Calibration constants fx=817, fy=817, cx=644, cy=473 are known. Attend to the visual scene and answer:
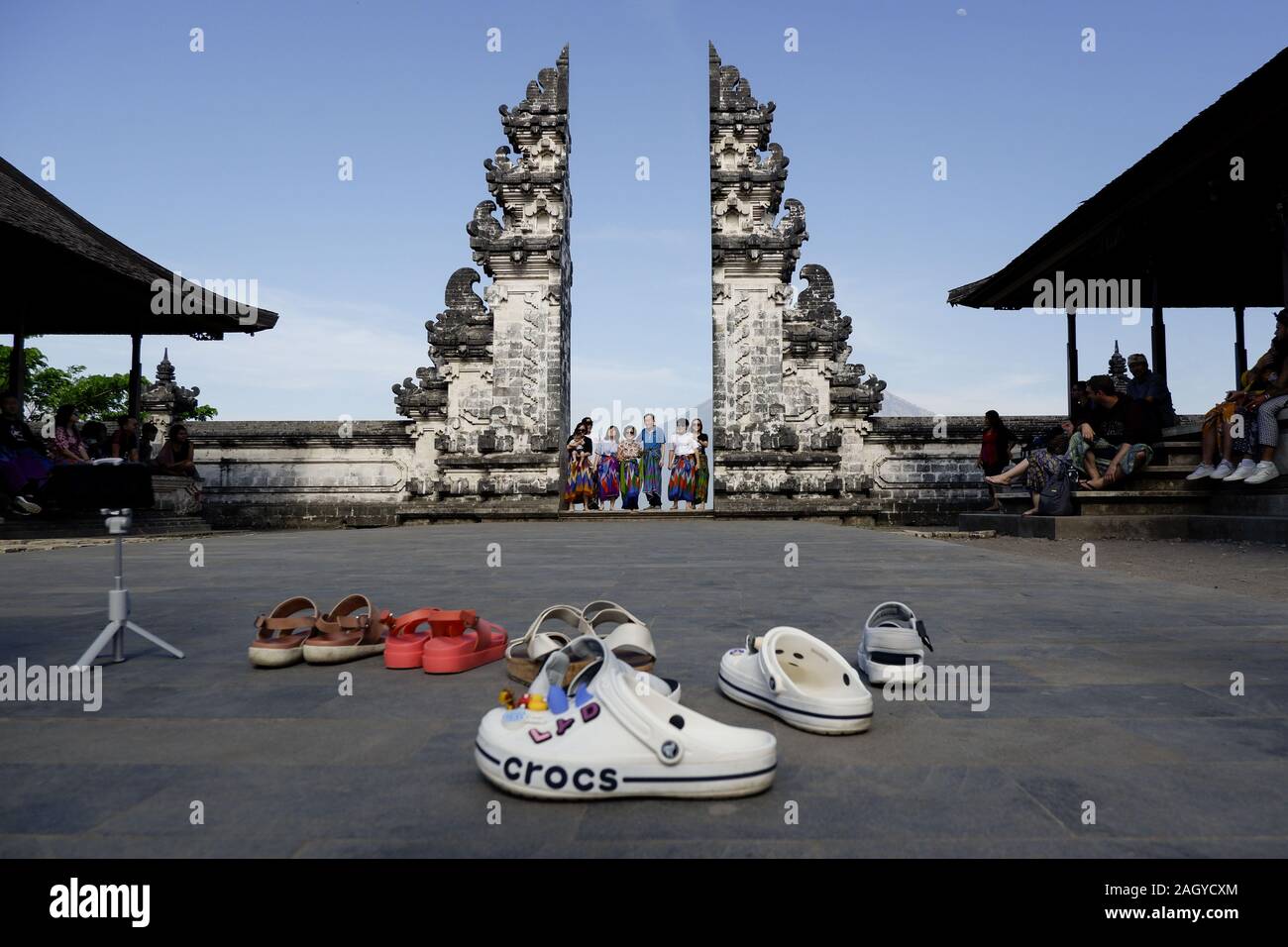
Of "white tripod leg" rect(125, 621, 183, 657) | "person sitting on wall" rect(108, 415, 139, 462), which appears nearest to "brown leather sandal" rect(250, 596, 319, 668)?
"white tripod leg" rect(125, 621, 183, 657)

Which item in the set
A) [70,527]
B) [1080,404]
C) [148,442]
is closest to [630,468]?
[1080,404]

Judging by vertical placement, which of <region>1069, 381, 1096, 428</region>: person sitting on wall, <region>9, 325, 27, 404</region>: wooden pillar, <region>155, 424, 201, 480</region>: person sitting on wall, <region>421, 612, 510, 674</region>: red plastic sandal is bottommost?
<region>421, 612, 510, 674</region>: red plastic sandal

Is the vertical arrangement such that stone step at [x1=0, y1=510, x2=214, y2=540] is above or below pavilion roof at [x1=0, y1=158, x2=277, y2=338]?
below

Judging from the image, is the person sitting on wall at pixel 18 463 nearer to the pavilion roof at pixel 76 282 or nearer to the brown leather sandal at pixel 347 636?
the pavilion roof at pixel 76 282

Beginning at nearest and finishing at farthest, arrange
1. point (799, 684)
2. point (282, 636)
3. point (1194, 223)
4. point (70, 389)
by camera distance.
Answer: point (799, 684), point (282, 636), point (1194, 223), point (70, 389)

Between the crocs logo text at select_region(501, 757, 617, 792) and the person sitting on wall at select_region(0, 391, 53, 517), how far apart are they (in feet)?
38.4

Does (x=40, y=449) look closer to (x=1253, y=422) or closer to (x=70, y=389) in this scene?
(x=1253, y=422)

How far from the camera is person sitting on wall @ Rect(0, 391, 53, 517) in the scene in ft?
34.3

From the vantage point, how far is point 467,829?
4.75ft

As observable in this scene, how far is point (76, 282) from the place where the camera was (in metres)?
12.1

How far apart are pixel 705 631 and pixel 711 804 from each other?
5.78ft

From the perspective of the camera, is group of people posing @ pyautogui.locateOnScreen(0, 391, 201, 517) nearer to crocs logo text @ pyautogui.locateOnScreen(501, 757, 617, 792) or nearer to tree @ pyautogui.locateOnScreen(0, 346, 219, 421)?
crocs logo text @ pyautogui.locateOnScreen(501, 757, 617, 792)

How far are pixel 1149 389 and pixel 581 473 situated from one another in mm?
9919
